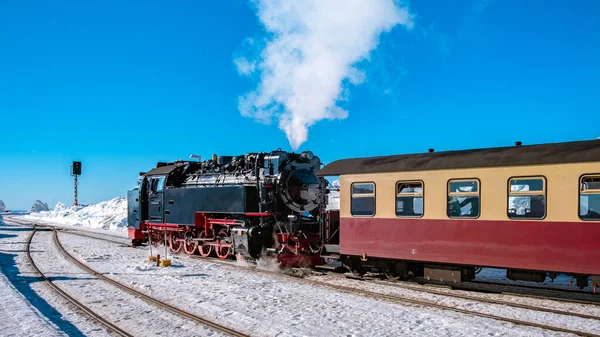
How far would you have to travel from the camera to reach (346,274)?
Answer: 12445 millimetres

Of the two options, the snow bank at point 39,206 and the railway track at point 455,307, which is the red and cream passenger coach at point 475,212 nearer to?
the railway track at point 455,307

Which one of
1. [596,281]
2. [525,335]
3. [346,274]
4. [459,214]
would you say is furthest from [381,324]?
[346,274]

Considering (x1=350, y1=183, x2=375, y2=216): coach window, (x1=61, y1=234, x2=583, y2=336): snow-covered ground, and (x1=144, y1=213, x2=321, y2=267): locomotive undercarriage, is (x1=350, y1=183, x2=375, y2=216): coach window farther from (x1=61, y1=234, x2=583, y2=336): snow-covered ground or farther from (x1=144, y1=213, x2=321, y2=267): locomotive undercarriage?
(x1=144, y1=213, x2=321, y2=267): locomotive undercarriage

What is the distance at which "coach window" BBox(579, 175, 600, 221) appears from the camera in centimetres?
823

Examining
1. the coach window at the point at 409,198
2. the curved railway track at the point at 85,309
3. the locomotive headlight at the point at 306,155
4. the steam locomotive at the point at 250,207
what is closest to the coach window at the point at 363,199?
the coach window at the point at 409,198

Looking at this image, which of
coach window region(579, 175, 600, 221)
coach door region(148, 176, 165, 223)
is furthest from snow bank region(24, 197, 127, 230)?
coach window region(579, 175, 600, 221)

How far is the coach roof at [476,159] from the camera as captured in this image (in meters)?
8.50

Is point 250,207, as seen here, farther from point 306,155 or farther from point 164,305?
point 164,305

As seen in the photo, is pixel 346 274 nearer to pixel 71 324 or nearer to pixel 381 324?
pixel 381 324

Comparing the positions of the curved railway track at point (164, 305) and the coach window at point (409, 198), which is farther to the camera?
the coach window at point (409, 198)

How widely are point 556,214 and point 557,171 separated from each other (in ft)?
2.58

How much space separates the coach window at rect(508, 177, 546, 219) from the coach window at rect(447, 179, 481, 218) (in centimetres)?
67

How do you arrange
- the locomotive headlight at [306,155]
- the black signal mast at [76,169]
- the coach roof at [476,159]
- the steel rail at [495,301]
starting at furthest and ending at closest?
the black signal mast at [76,169]
the locomotive headlight at [306,155]
the coach roof at [476,159]
the steel rail at [495,301]

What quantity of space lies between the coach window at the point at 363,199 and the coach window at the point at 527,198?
313 cm
